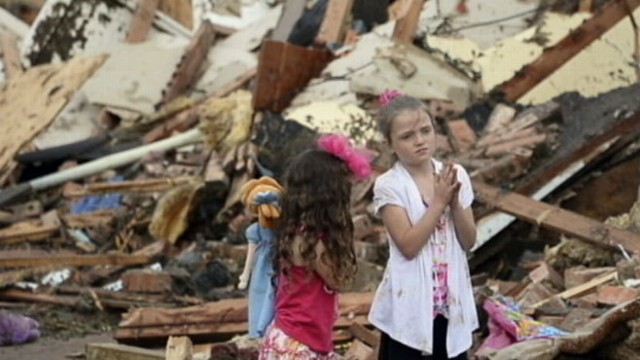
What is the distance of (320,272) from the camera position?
5.76 metres

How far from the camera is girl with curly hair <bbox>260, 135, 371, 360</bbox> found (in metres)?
5.74

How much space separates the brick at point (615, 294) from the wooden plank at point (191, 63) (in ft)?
30.0

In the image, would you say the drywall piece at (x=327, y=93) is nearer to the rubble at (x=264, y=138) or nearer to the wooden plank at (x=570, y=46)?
the rubble at (x=264, y=138)

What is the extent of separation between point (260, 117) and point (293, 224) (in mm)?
7940

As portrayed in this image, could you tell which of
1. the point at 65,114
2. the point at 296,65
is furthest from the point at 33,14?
the point at 296,65

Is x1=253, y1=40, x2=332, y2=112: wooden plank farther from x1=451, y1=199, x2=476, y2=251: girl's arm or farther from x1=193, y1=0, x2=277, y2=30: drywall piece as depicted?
x1=451, y1=199, x2=476, y2=251: girl's arm

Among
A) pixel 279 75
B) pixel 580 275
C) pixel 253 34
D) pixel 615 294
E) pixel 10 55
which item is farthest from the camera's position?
pixel 10 55

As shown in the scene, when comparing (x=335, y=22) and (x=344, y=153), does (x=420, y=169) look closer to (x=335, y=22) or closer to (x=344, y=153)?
(x=344, y=153)

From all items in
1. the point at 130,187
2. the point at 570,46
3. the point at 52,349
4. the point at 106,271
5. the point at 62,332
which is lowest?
the point at 52,349

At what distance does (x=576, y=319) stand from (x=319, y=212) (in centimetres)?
237

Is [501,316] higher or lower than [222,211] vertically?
lower

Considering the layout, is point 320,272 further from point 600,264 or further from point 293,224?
point 600,264

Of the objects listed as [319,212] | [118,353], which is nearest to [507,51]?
[118,353]

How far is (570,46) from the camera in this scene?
1277 centimetres
